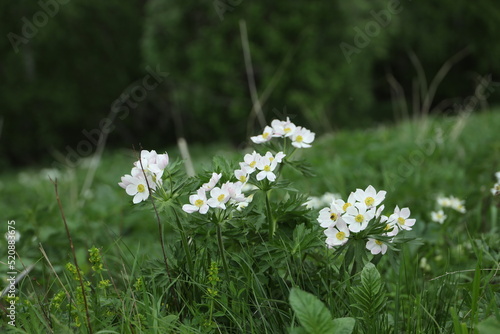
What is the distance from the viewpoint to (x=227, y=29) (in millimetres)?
10539

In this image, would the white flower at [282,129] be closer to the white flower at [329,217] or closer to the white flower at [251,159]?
the white flower at [251,159]

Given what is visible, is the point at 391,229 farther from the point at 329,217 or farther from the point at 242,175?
the point at 242,175

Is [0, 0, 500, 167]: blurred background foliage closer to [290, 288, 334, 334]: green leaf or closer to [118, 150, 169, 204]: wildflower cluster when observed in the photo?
[118, 150, 169, 204]: wildflower cluster

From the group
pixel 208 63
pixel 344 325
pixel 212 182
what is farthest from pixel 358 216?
pixel 208 63

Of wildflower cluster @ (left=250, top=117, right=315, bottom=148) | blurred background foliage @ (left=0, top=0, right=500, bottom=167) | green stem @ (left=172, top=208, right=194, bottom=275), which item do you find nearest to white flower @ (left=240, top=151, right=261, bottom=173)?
wildflower cluster @ (left=250, top=117, right=315, bottom=148)

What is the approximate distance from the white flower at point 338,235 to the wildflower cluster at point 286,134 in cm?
27

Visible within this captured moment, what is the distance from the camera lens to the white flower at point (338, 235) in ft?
4.08

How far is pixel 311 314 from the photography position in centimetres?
111

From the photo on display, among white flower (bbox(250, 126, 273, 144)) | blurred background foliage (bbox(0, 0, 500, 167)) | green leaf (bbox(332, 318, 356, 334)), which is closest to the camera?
green leaf (bbox(332, 318, 356, 334))

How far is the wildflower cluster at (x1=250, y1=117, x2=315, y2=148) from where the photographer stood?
4.72 ft

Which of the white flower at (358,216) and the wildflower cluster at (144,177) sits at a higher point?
the wildflower cluster at (144,177)

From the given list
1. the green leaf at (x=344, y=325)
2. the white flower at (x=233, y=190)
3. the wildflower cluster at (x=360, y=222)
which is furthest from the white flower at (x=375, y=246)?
the white flower at (x=233, y=190)

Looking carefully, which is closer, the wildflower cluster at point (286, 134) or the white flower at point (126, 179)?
the white flower at point (126, 179)

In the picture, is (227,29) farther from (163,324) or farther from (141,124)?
(163,324)
